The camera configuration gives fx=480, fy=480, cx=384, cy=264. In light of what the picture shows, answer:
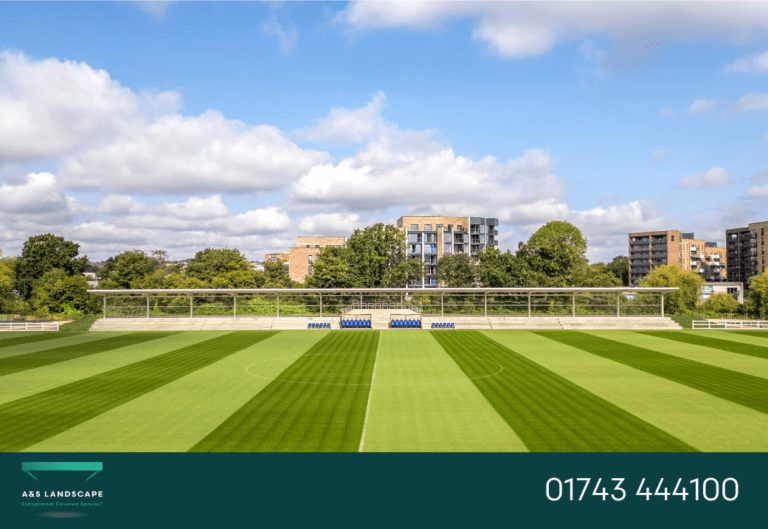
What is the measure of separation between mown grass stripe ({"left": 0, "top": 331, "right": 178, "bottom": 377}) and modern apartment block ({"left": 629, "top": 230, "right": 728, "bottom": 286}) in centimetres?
14086

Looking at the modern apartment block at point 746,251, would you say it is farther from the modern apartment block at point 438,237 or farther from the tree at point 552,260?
the tree at point 552,260

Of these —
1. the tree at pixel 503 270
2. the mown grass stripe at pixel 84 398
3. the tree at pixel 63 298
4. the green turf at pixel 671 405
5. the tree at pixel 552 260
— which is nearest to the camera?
the green turf at pixel 671 405

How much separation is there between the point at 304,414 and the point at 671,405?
11399 millimetres

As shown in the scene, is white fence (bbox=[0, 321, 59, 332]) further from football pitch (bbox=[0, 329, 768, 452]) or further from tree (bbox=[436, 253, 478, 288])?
tree (bbox=[436, 253, 478, 288])

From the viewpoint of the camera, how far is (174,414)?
1412 cm

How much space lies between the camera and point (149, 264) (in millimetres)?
81375

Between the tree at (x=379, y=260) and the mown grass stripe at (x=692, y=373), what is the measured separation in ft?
114

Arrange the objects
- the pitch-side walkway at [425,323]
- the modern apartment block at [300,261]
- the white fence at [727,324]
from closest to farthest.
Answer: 1. the white fence at [727,324]
2. the pitch-side walkway at [425,323]
3. the modern apartment block at [300,261]

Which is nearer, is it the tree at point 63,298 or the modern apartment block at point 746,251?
the tree at point 63,298

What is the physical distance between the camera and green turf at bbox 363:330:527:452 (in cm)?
1131

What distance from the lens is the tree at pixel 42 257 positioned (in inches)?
3297

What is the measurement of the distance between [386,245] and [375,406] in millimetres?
51112
